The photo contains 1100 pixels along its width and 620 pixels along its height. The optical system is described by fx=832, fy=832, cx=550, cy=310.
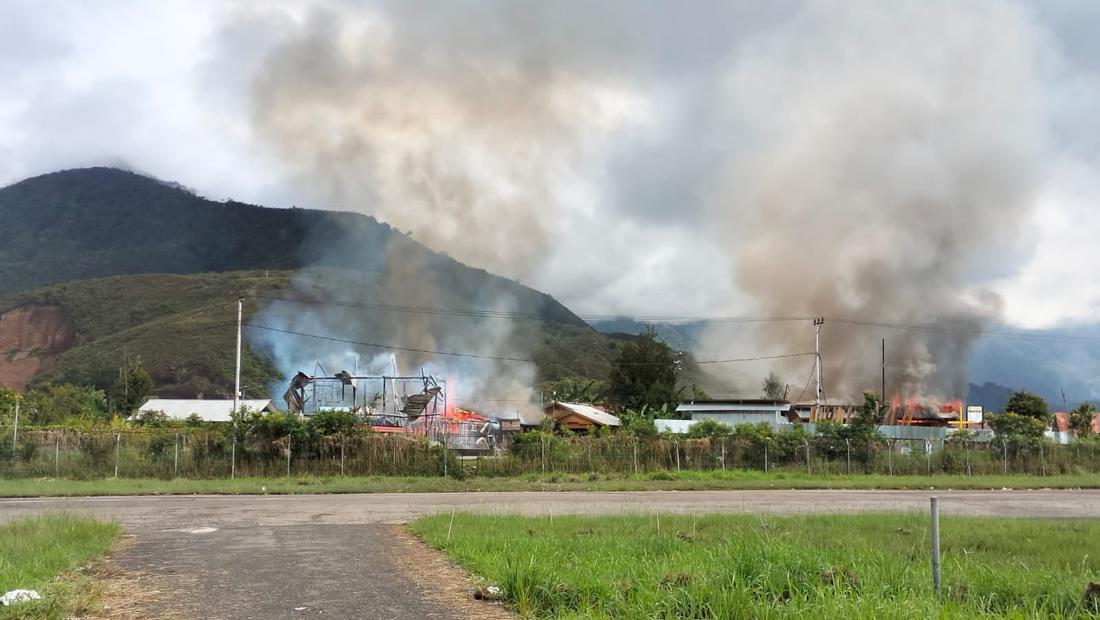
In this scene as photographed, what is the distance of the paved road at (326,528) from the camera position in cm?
928

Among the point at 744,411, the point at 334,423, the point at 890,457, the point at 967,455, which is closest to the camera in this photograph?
the point at 334,423

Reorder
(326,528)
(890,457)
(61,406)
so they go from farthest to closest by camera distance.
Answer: (61,406) < (890,457) < (326,528)

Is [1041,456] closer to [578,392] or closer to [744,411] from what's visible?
[744,411]

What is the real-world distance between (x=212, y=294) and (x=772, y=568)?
130 metres

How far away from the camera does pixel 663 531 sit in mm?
14172

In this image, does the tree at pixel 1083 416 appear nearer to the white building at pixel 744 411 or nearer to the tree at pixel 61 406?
the white building at pixel 744 411

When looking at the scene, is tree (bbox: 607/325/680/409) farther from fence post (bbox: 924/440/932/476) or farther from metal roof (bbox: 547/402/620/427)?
fence post (bbox: 924/440/932/476)

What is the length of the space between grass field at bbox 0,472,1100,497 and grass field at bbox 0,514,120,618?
47.3 ft

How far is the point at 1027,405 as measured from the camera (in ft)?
284

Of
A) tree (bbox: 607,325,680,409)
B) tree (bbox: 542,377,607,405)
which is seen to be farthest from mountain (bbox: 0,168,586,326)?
tree (bbox: 607,325,680,409)

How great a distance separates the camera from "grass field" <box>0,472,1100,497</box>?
29578 millimetres

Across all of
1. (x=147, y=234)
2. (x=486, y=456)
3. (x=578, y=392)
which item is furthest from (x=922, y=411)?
(x=147, y=234)

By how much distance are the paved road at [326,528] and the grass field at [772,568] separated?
1.23 metres

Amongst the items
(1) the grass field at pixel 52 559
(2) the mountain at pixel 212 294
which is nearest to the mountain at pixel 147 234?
(2) the mountain at pixel 212 294
